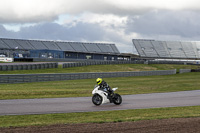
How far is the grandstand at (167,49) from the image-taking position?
352ft

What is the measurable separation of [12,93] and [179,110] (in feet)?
37.4

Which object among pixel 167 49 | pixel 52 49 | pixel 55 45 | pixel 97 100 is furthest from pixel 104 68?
pixel 167 49

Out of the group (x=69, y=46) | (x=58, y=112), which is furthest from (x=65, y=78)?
(x=69, y=46)

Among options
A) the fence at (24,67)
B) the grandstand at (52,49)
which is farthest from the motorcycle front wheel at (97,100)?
the grandstand at (52,49)

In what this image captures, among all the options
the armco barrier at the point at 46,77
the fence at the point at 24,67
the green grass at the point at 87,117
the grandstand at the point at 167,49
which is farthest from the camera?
the grandstand at the point at 167,49

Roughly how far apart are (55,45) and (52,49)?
8.57 ft

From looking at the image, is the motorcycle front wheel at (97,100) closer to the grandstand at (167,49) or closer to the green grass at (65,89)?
the green grass at (65,89)

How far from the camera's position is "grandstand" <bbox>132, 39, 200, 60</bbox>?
107438mm

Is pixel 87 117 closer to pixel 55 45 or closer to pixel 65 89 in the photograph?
pixel 65 89

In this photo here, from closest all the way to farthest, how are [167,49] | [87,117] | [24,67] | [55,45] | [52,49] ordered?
[87,117] → [24,67] → [52,49] → [55,45] → [167,49]

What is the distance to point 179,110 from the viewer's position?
14836mm

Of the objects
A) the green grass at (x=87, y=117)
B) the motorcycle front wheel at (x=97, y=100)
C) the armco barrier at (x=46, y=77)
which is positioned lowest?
the green grass at (x=87, y=117)

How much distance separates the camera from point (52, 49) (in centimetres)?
9919

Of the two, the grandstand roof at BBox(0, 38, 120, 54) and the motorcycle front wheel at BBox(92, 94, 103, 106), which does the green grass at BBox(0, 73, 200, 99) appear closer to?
the motorcycle front wheel at BBox(92, 94, 103, 106)
